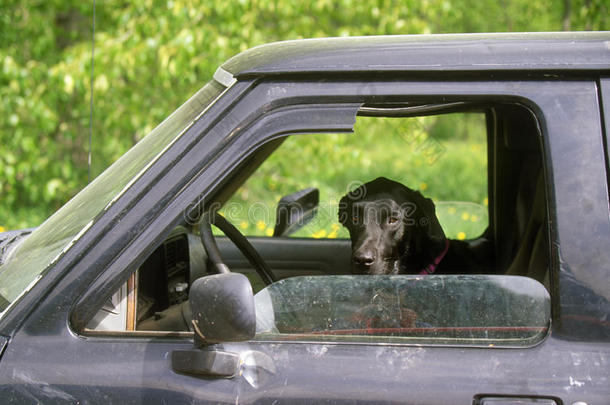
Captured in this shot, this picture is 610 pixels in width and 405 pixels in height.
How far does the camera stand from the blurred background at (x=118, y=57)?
576 centimetres

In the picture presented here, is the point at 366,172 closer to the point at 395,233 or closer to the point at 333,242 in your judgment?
the point at 333,242

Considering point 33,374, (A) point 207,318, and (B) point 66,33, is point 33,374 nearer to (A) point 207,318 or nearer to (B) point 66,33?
(A) point 207,318

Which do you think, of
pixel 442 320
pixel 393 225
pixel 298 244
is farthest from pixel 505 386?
pixel 298 244

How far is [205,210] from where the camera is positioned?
207 centimetres

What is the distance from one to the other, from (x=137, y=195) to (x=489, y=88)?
852 mm

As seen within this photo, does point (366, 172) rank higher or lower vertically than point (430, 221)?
higher

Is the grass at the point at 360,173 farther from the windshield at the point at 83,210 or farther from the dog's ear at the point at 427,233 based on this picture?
the windshield at the point at 83,210

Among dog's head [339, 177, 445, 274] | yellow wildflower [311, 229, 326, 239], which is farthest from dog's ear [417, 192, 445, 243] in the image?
→ yellow wildflower [311, 229, 326, 239]

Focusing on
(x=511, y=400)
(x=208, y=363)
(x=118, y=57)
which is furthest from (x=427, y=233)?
(x=118, y=57)

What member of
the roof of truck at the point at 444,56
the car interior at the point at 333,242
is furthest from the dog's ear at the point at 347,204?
the roof of truck at the point at 444,56

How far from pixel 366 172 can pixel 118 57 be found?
7.87 feet

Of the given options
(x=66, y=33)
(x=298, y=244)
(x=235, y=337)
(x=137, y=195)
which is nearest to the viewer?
(x=235, y=337)

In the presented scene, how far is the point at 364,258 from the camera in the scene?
254cm

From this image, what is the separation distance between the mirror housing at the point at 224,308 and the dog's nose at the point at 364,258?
1.15 metres
